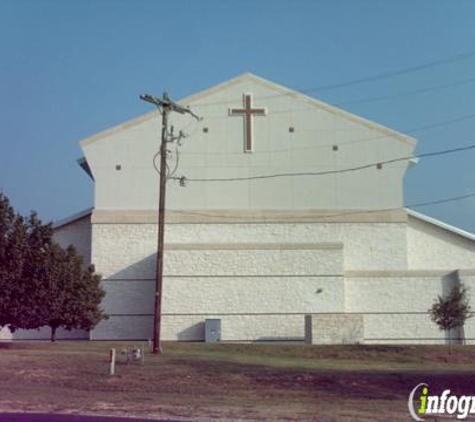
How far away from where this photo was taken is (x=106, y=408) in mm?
17109

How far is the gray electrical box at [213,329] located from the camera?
4431 centimetres

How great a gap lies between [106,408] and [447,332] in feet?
107

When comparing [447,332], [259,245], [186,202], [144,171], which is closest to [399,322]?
[447,332]

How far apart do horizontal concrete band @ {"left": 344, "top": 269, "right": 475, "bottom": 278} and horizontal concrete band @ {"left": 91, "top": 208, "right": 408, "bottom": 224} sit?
3233mm

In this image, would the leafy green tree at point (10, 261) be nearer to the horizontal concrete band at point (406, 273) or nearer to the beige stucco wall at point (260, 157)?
the beige stucco wall at point (260, 157)

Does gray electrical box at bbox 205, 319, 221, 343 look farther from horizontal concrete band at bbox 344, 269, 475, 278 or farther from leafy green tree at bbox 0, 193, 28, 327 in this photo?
leafy green tree at bbox 0, 193, 28, 327

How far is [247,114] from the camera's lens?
49.2m

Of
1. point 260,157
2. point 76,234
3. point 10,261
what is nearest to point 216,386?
point 10,261

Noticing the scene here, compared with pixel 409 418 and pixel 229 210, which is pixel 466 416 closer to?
pixel 409 418

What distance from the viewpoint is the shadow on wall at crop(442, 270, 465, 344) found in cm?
4584

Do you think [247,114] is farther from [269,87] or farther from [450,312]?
[450,312]

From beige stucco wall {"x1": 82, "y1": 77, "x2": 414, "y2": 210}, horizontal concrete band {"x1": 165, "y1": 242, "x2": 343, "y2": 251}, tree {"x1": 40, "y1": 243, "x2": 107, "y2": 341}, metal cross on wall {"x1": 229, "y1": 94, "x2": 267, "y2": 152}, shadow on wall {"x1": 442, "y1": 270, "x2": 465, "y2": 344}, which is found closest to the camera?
tree {"x1": 40, "y1": 243, "x2": 107, "y2": 341}

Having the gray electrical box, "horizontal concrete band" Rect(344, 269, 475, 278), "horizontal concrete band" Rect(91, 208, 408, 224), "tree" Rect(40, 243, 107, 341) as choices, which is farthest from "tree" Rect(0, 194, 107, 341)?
"horizontal concrete band" Rect(344, 269, 475, 278)

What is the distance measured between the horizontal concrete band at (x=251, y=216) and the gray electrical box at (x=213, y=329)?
Answer: 664 cm
